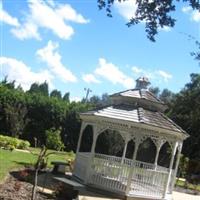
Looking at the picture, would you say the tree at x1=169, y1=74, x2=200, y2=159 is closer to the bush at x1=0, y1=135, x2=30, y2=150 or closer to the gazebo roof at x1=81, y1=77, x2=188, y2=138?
the bush at x1=0, y1=135, x2=30, y2=150

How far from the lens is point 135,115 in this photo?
879 inches

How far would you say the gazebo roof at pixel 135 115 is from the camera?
21.8 m

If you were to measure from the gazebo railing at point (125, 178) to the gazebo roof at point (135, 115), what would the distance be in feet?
6.17

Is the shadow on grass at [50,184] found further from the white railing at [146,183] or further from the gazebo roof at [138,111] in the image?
the gazebo roof at [138,111]

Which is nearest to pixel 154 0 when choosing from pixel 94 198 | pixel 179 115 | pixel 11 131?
pixel 94 198

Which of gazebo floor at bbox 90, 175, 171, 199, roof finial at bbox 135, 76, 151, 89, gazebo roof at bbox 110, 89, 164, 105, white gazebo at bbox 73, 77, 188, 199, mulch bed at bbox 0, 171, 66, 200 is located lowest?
mulch bed at bbox 0, 171, 66, 200

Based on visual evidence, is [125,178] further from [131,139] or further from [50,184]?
[50,184]

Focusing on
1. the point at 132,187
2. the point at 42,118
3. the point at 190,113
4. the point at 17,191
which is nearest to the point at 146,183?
the point at 132,187

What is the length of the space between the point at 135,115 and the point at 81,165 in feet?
11.3

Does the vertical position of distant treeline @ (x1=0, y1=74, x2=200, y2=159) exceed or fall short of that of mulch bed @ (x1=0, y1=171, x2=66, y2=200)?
it exceeds it

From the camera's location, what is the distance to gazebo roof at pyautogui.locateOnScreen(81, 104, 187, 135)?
71.6 feet

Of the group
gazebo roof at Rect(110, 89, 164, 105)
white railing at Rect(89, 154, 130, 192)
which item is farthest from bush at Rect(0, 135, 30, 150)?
white railing at Rect(89, 154, 130, 192)

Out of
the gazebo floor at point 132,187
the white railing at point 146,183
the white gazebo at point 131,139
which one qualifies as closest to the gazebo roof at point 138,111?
the white gazebo at point 131,139

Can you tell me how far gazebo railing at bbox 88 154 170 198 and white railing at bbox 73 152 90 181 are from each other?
0.49 m
